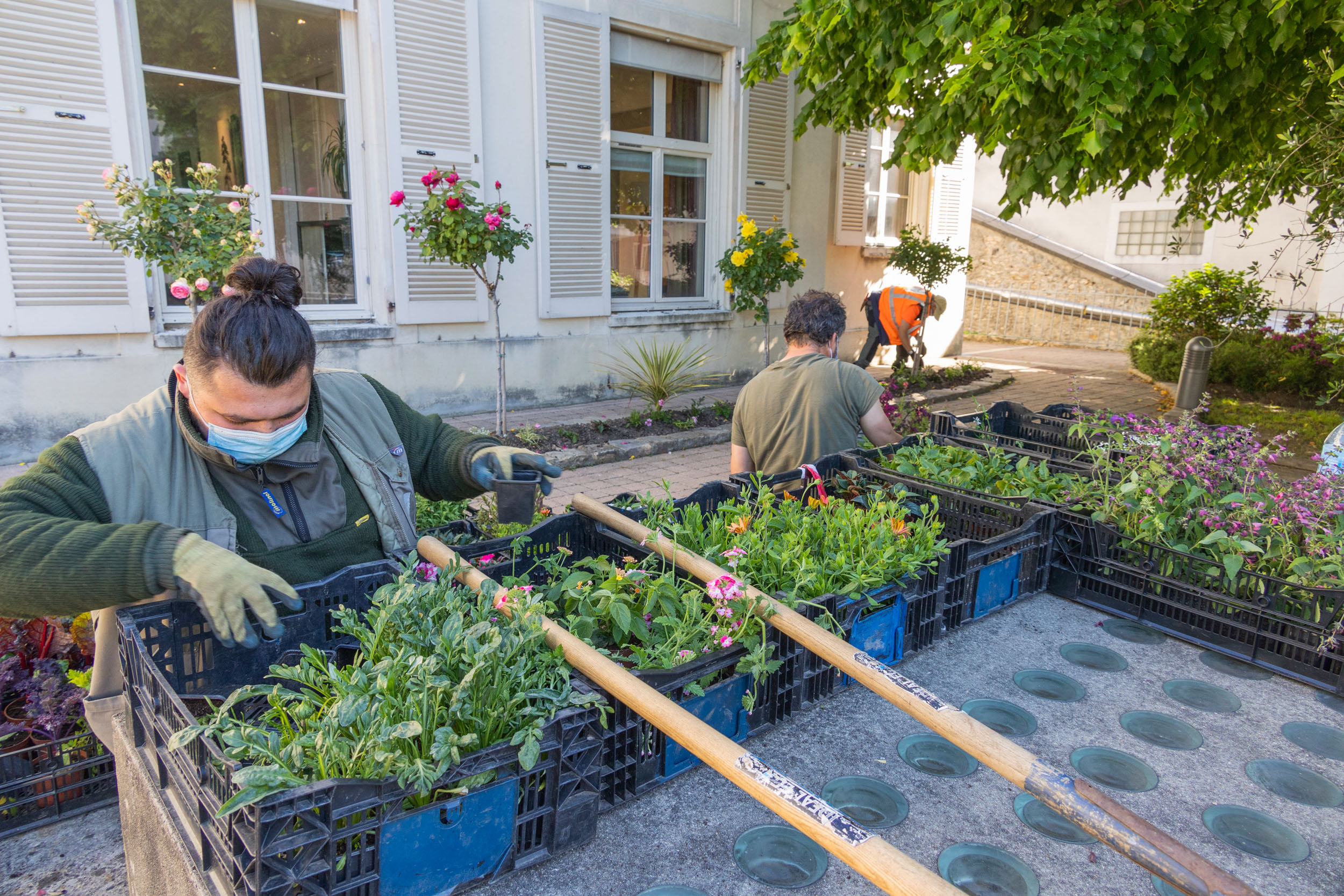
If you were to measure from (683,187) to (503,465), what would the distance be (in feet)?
24.9

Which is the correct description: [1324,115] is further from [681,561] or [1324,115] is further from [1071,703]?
[681,561]

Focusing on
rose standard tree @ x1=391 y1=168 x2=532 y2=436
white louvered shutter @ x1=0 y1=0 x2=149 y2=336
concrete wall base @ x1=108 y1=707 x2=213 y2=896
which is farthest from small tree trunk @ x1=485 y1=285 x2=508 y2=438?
concrete wall base @ x1=108 y1=707 x2=213 y2=896

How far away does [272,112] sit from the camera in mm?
6406

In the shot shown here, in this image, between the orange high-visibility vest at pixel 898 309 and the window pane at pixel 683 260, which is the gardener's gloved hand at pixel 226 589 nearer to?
the orange high-visibility vest at pixel 898 309

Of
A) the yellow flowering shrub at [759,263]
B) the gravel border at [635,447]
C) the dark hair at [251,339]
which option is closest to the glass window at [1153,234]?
the yellow flowering shrub at [759,263]

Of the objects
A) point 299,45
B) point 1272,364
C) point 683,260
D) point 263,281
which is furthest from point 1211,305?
point 263,281

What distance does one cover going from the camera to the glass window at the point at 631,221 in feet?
28.2

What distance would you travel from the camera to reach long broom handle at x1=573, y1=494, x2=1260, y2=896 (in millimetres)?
949

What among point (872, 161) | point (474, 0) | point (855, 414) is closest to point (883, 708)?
point (855, 414)

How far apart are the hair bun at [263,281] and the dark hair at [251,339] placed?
4cm

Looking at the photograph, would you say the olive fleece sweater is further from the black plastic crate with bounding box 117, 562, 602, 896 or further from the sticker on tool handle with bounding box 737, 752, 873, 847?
the sticker on tool handle with bounding box 737, 752, 873, 847

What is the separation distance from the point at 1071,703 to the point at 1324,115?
17.2 feet

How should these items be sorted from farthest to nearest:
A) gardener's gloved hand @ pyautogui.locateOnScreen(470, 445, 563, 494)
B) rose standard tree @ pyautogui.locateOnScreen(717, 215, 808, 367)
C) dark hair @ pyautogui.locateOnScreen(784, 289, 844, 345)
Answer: rose standard tree @ pyautogui.locateOnScreen(717, 215, 808, 367) → dark hair @ pyautogui.locateOnScreen(784, 289, 844, 345) → gardener's gloved hand @ pyautogui.locateOnScreen(470, 445, 563, 494)

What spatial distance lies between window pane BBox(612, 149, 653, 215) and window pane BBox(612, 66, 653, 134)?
0.83ft
